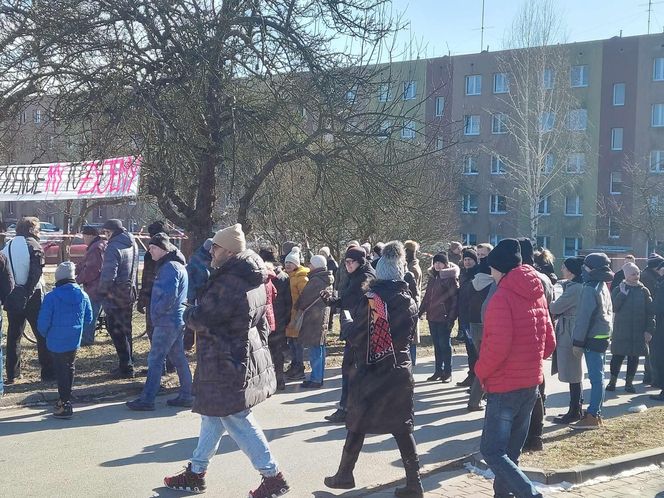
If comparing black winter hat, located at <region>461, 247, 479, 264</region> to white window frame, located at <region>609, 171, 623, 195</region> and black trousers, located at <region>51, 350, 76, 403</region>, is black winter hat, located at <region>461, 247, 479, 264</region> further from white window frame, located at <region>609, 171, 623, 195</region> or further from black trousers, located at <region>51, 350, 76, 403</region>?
white window frame, located at <region>609, 171, 623, 195</region>

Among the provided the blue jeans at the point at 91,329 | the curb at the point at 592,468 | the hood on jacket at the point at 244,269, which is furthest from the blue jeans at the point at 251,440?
the blue jeans at the point at 91,329

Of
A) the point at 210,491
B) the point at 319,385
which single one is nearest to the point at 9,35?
the point at 319,385

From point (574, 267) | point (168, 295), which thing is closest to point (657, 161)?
point (574, 267)

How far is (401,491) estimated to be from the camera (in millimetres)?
5848

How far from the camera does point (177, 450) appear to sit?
7039 mm

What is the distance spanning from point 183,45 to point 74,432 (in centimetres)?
548

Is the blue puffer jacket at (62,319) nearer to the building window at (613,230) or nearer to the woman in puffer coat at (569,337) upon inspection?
the woman in puffer coat at (569,337)

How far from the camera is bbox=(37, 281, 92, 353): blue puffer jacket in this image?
777cm

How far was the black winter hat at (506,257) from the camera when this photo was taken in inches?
221

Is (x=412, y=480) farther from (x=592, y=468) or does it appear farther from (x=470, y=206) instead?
(x=470, y=206)

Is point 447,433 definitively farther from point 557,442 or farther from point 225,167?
point 225,167

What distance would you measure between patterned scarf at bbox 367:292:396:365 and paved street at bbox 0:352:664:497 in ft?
3.61

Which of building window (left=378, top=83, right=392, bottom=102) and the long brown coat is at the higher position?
building window (left=378, top=83, right=392, bottom=102)

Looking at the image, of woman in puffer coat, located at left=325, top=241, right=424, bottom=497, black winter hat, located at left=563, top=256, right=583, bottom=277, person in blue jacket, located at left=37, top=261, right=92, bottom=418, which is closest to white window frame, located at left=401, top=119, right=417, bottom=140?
black winter hat, located at left=563, top=256, right=583, bottom=277
